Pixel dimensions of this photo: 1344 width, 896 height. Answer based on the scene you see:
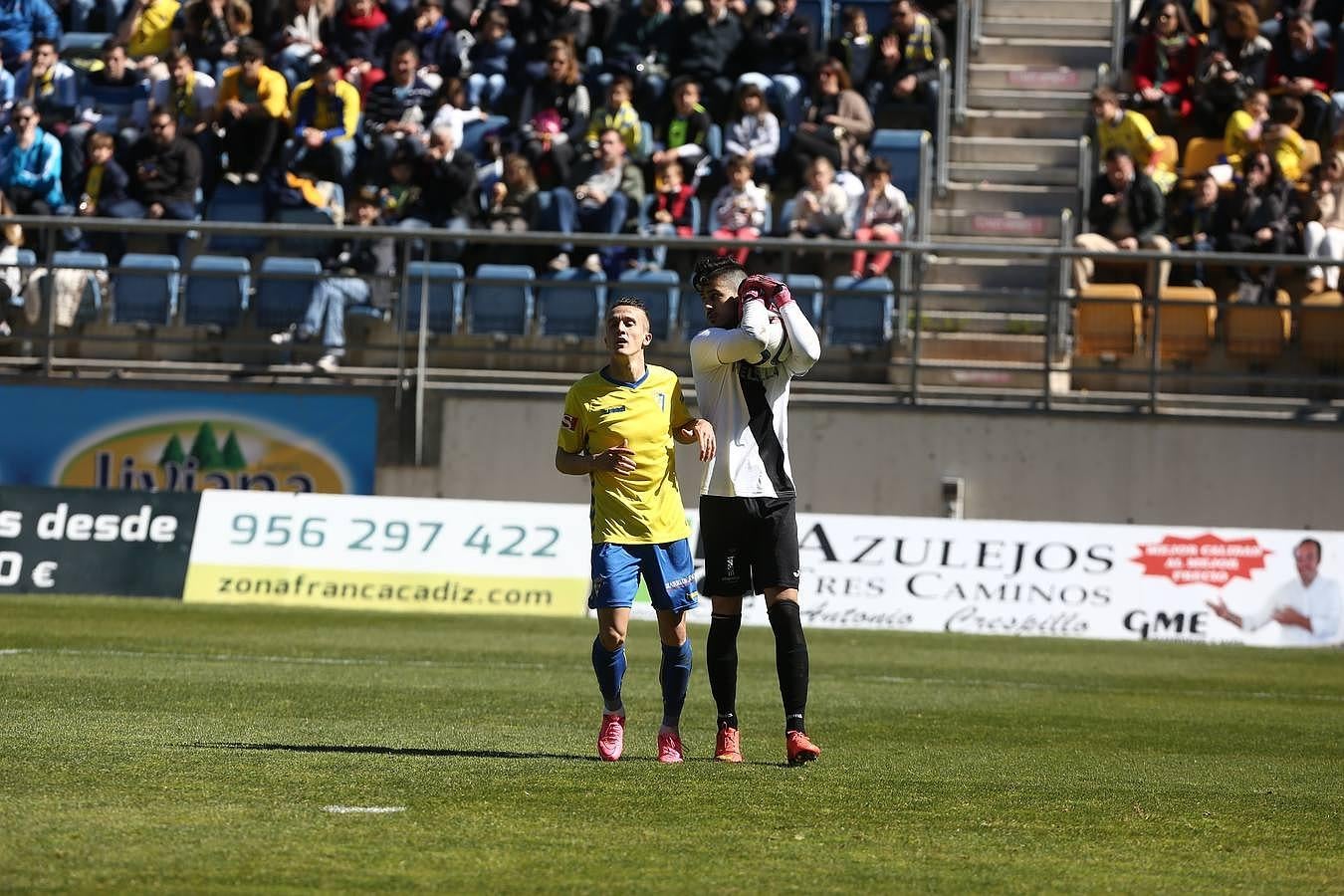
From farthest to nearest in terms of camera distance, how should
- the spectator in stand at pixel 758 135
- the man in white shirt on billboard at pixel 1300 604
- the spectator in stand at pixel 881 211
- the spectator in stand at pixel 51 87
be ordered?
1. the spectator in stand at pixel 51 87
2. the spectator in stand at pixel 758 135
3. the spectator in stand at pixel 881 211
4. the man in white shirt on billboard at pixel 1300 604

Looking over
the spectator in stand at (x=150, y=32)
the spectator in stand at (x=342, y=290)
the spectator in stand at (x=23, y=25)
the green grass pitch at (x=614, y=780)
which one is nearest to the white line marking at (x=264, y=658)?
the green grass pitch at (x=614, y=780)

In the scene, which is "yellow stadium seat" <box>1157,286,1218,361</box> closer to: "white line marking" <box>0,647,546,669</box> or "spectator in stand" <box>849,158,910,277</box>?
"spectator in stand" <box>849,158,910,277</box>

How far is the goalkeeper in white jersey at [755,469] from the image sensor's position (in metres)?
9.34

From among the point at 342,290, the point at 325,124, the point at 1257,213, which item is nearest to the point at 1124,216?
the point at 1257,213

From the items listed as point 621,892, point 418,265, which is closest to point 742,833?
point 621,892

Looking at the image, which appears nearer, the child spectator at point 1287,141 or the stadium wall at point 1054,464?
the stadium wall at point 1054,464

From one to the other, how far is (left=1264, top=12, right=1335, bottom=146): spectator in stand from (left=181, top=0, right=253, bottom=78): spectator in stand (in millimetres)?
13161

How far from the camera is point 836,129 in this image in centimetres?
2450

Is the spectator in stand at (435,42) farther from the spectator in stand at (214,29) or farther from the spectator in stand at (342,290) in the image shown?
the spectator in stand at (342,290)

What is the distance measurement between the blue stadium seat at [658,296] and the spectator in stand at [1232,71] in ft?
Answer: 24.4

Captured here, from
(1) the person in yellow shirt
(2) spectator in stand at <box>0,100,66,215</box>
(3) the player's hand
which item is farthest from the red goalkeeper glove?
(2) spectator in stand at <box>0,100,66,215</box>

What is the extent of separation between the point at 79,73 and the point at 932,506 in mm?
13058

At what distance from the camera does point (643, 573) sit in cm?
945

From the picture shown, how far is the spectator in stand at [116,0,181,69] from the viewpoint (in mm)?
27750
